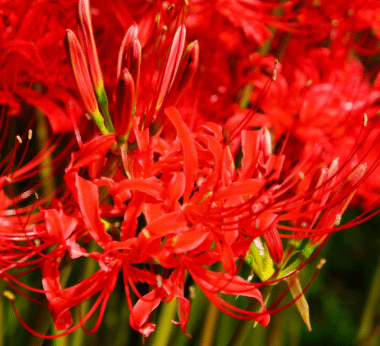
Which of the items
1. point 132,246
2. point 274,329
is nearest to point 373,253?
point 274,329

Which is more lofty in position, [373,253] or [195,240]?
[195,240]

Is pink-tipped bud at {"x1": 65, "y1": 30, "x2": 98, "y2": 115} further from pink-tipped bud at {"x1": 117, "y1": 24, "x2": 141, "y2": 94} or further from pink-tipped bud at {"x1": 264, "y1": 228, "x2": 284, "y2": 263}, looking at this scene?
pink-tipped bud at {"x1": 264, "y1": 228, "x2": 284, "y2": 263}

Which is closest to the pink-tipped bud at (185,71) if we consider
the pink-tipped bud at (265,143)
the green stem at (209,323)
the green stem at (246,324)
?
the pink-tipped bud at (265,143)

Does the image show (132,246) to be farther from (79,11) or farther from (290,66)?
(290,66)

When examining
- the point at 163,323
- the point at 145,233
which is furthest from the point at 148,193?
the point at 163,323

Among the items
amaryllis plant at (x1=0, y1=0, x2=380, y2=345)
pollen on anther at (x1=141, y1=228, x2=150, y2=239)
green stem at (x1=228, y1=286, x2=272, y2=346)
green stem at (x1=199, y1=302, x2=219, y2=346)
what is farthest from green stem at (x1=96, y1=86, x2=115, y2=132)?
green stem at (x1=199, y1=302, x2=219, y2=346)

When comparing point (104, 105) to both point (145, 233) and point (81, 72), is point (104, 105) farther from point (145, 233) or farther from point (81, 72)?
point (145, 233)
